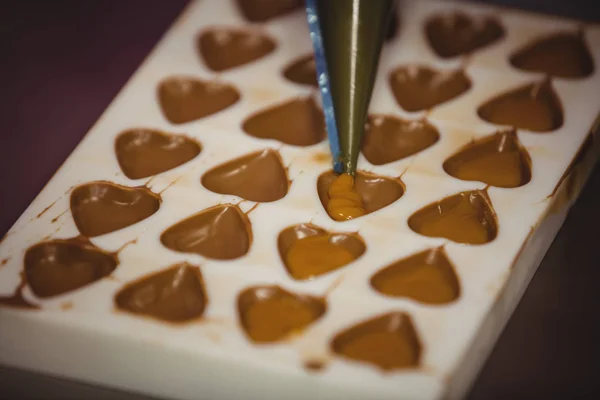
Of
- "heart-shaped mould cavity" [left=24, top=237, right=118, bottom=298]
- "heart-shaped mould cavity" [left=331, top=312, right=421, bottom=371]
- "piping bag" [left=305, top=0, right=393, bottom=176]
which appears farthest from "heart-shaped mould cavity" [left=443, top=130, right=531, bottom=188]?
"heart-shaped mould cavity" [left=24, top=237, right=118, bottom=298]

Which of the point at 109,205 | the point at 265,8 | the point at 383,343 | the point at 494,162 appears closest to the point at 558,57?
the point at 494,162

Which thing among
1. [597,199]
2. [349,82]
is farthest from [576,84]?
[349,82]

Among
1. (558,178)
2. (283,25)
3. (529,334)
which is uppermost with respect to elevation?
(283,25)

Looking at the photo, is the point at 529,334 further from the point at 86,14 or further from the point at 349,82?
the point at 86,14

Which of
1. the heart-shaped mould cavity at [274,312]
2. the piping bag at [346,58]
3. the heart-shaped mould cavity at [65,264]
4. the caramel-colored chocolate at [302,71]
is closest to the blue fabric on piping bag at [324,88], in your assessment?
the piping bag at [346,58]

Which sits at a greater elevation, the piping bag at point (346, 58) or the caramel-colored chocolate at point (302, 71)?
the piping bag at point (346, 58)

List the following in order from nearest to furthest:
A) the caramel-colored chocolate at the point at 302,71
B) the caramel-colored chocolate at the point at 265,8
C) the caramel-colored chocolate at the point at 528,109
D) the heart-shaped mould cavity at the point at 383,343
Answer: the heart-shaped mould cavity at the point at 383,343 → the caramel-colored chocolate at the point at 528,109 → the caramel-colored chocolate at the point at 302,71 → the caramel-colored chocolate at the point at 265,8

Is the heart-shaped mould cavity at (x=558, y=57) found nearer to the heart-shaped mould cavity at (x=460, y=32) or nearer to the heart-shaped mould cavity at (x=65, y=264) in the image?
the heart-shaped mould cavity at (x=460, y=32)
